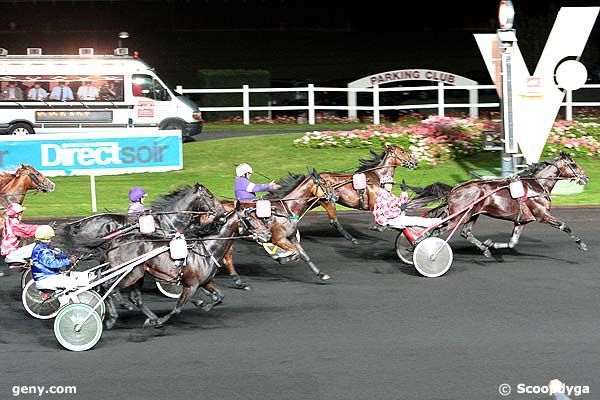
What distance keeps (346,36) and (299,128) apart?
18073 mm

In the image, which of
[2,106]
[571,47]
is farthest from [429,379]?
[2,106]

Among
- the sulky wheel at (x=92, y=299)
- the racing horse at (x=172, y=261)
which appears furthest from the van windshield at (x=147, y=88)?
the sulky wheel at (x=92, y=299)

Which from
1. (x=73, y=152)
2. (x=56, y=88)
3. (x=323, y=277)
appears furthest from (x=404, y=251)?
(x=56, y=88)

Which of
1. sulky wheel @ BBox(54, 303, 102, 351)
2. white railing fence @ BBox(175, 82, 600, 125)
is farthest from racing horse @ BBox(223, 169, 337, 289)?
white railing fence @ BBox(175, 82, 600, 125)

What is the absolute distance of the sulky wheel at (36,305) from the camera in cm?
1172

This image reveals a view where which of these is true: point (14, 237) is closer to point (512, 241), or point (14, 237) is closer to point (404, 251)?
point (404, 251)

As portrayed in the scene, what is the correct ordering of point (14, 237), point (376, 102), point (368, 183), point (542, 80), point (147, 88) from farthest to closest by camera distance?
point (376, 102), point (147, 88), point (542, 80), point (368, 183), point (14, 237)

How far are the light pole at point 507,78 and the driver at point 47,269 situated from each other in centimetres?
1045

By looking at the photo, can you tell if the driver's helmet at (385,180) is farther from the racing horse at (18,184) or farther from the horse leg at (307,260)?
the racing horse at (18,184)

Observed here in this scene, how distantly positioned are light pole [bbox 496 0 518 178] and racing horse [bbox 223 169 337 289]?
5.73 metres

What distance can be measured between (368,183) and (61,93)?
1254 centimetres

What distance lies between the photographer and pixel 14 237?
1241 centimetres

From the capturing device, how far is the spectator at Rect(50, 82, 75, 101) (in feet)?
84.0

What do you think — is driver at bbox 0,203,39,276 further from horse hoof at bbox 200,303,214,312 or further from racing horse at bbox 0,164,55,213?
horse hoof at bbox 200,303,214,312
